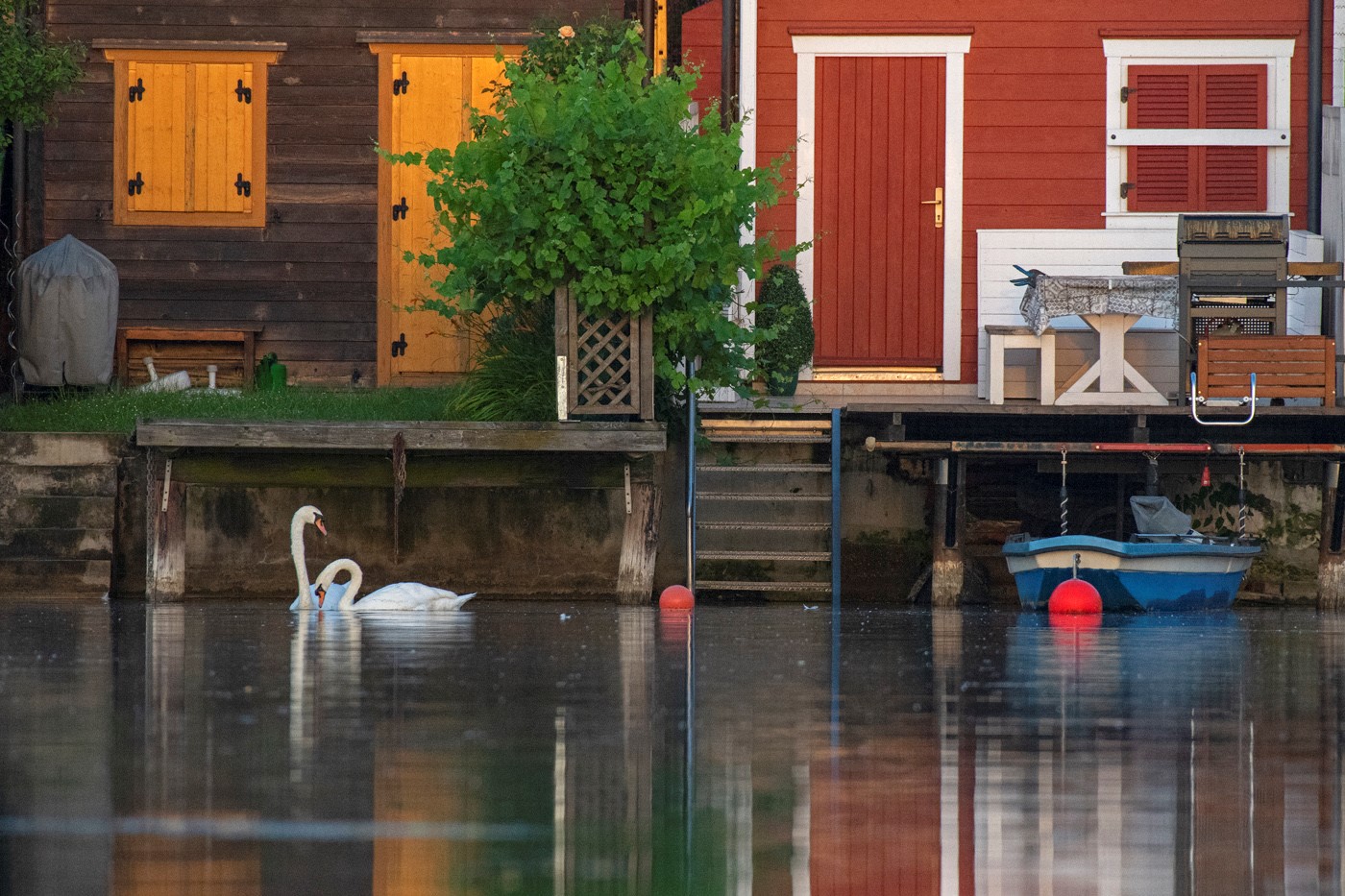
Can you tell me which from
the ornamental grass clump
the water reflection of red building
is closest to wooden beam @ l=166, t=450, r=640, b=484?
the ornamental grass clump

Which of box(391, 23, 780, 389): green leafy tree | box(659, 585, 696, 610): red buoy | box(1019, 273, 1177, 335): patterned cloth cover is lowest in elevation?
box(659, 585, 696, 610): red buoy

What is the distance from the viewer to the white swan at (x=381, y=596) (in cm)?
1417

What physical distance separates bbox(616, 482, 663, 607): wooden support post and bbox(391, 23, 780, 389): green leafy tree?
34.7 inches

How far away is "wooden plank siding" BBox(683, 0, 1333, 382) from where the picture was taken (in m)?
17.7

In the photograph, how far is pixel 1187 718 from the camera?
26.5ft

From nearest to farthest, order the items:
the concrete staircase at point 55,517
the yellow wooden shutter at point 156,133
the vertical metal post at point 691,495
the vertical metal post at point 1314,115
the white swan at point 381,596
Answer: the white swan at point 381,596 → the concrete staircase at point 55,517 → the vertical metal post at point 691,495 → the vertical metal post at point 1314,115 → the yellow wooden shutter at point 156,133

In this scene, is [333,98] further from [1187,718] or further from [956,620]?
[1187,718]

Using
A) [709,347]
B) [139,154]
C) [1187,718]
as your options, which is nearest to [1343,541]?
[709,347]

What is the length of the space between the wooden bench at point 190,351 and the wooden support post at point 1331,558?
9.40 metres

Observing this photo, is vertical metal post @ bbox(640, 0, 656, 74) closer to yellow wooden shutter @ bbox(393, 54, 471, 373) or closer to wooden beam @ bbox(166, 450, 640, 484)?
yellow wooden shutter @ bbox(393, 54, 471, 373)

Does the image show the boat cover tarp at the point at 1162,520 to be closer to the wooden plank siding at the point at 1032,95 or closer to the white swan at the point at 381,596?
the wooden plank siding at the point at 1032,95

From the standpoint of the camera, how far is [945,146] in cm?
1778

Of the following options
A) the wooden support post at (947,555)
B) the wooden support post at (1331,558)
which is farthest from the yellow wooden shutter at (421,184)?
the wooden support post at (1331,558)

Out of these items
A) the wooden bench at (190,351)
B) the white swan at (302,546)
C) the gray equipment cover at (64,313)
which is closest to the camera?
the white swan at (302,546)
